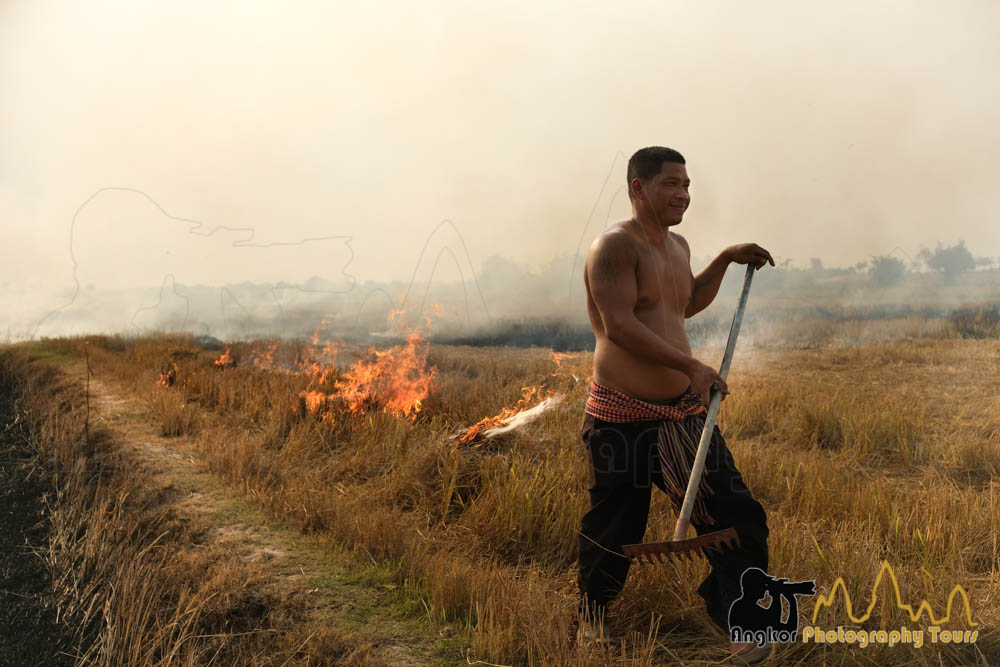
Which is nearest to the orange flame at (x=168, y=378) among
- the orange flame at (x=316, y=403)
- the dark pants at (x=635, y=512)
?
the orange flame at (x=316, y=403)

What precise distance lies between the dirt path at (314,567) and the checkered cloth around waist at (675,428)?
4.26ft

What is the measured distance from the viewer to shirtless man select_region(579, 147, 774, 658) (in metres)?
2.38

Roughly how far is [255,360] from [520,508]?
7.16 meters

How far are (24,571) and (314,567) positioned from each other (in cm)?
166

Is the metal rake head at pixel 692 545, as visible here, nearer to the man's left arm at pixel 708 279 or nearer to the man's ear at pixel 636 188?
the man's left arm at pixel 708 279

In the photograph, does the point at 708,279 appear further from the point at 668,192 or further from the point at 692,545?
the point at 692,545

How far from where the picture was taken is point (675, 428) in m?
2.52

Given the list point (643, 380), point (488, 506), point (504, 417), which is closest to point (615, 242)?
point (643, 380)

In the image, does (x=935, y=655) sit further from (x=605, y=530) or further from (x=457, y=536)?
(x=457, y=536)

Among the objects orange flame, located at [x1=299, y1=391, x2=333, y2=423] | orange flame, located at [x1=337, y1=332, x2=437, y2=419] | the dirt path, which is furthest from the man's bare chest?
orange flame, located at [x1=299, y1=391, x2=333, y2=423]

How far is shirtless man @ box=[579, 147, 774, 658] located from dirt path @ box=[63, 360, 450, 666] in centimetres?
96

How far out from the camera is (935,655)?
2.39 m

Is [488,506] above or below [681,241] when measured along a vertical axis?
below

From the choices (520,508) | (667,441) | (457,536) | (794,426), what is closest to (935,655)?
(667,441)
